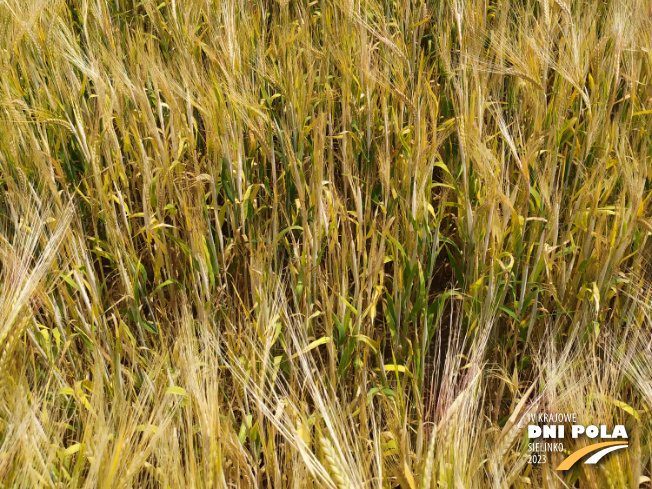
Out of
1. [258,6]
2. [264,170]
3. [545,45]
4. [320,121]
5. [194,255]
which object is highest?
[258,6]

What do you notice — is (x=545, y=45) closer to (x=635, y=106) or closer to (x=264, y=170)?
(x=635, y=106)

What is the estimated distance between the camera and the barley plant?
0.99 metres

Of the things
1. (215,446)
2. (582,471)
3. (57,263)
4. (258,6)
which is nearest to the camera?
(215,446)

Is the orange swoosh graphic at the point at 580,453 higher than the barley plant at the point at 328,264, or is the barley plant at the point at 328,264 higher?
the barley plant at the point at 328,264

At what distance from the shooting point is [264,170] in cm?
146

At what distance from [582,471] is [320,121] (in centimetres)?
87

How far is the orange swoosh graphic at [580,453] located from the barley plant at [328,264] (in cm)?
2

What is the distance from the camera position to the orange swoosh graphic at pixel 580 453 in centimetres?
93

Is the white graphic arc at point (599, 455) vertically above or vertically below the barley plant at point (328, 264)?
below

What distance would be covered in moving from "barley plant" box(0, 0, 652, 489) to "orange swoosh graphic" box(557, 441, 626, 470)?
0.08 ft

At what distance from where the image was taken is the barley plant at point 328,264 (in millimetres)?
986

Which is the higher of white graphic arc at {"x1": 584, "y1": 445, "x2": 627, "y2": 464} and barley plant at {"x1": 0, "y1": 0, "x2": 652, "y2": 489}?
barley plant at {"x1": 0, "y1": 0, "x2": 652, "y2": 489}

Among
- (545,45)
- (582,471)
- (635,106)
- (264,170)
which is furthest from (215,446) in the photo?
(635,106)

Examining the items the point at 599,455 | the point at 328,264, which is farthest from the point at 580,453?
the point at 328,264
